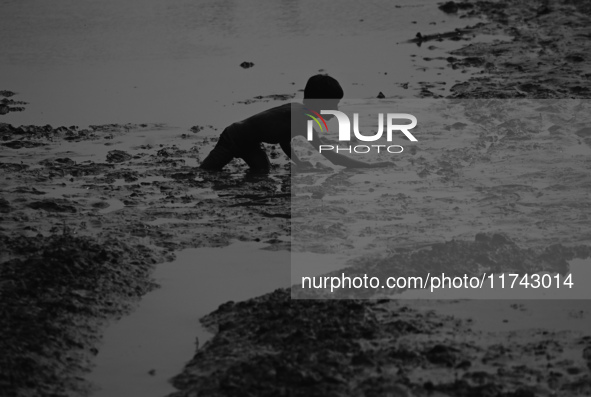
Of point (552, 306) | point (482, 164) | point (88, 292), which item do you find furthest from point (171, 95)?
point (552, 306)

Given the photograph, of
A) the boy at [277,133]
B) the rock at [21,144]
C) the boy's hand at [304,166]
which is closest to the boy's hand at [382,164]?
the boy at [277,133]

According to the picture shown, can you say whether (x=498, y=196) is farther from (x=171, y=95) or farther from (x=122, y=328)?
(x=171, y=95)

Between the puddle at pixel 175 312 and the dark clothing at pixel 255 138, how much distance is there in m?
1.77

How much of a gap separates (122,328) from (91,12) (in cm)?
1147

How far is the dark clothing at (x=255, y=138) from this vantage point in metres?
7.79

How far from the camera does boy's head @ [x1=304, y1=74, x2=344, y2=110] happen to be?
7559 mm

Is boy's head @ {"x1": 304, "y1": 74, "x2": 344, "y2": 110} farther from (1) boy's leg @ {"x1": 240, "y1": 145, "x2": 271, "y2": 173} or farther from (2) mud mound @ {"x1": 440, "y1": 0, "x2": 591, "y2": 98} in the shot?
(2) mud mound @ {"x1": 440, "y1": 0, "x2": 591, "y2": 98}

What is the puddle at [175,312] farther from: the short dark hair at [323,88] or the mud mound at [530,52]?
the mud mound at [530,52]

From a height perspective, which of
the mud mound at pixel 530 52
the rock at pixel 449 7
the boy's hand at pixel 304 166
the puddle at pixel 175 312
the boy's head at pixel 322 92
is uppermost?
the rock at pixel 449 7

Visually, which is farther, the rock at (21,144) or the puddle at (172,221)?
the rock at (21,144)

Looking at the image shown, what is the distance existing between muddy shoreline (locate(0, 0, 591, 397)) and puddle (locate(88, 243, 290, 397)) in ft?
0.31

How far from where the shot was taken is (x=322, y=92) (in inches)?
298

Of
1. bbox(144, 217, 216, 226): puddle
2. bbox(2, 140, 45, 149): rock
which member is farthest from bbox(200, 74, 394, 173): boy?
bbox(2, 140, 45, 149): rock

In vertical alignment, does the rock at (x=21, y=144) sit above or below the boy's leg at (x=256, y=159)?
above
